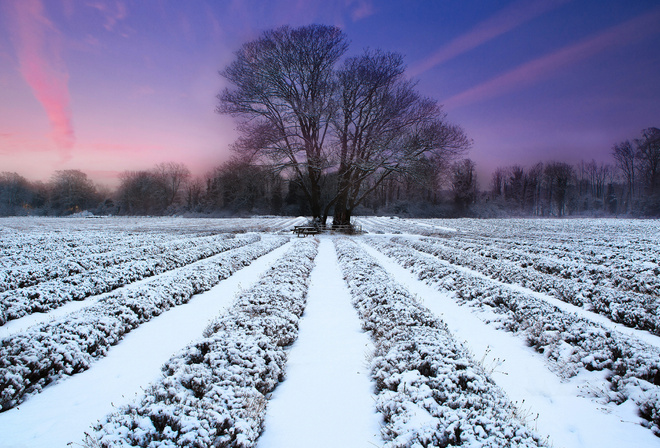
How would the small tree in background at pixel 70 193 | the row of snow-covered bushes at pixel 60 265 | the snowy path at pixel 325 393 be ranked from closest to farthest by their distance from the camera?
the snowy path at pixel 325 393, the row of snow-covered bushes at pixel 60 265, the small tree in background at pixel 70 193

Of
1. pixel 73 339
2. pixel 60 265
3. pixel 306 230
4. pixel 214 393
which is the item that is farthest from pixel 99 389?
pixel 306 230

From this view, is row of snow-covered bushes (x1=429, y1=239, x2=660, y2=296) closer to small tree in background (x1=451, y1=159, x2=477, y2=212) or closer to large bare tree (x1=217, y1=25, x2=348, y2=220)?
large bare tree (x1=217, y1=25, x2=348, y2=220)

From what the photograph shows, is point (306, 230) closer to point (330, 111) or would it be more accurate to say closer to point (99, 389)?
point (330, 111)

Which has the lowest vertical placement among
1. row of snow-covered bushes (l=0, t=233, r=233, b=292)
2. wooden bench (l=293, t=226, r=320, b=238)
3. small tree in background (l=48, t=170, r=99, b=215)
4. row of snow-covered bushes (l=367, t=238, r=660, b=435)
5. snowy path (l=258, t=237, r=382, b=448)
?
snowy path (l=258, t=237, r=382, b=448)

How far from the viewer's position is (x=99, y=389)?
175 inches

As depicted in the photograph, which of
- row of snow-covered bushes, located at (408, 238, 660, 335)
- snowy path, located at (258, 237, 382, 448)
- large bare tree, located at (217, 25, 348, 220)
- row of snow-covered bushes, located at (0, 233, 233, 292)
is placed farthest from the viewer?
large bare tree, located at (217, 25, 348, 220)

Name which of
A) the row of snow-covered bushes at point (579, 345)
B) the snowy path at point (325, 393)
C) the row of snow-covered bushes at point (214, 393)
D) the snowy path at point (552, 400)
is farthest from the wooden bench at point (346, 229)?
the row of snow-covered bushes at point (214, 393)

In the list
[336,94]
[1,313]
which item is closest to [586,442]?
Answer: [1,313]

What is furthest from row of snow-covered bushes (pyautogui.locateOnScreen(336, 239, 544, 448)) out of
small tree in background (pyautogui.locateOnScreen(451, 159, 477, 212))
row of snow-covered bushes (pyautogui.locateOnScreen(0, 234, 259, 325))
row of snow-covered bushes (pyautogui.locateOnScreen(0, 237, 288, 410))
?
small tree in background (pyautogui.locateOnScreen(451, 159, 477, 212))

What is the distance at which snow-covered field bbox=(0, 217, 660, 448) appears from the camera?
3404 millimetres

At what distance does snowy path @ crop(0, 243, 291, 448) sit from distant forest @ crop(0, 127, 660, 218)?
51114mm

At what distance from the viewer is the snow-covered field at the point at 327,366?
340 cm

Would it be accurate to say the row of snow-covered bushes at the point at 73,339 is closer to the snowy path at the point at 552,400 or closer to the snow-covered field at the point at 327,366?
the snow-covered field at the point at 327,366

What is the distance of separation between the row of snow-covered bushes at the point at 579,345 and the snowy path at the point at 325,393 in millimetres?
3202
